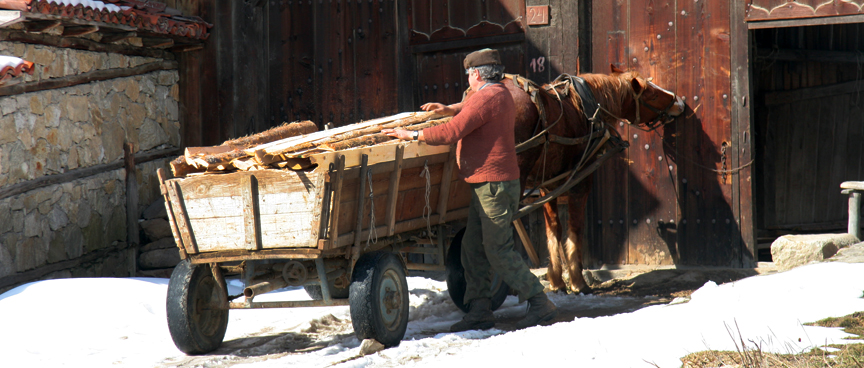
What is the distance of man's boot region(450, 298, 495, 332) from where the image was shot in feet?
16.6

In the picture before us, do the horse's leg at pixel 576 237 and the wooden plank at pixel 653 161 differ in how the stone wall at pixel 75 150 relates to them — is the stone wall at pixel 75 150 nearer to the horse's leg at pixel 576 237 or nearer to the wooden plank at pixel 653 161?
the horse's leg at pixel 576 237

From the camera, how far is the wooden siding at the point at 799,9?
638 cm

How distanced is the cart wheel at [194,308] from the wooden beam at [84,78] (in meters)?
2.65

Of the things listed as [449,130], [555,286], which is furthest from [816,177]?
[449,130]

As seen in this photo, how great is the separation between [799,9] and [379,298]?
15.9ft

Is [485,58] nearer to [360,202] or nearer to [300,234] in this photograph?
[360,202]

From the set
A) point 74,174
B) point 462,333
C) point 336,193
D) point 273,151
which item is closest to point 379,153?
point 336,193

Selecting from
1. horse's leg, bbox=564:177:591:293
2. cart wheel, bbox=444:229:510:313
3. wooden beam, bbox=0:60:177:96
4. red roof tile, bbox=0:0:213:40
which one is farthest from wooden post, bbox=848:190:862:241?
wooden beam, bbox=0:60:177:96

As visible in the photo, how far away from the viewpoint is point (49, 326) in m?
4.89

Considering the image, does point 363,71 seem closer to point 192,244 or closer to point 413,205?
point 413,205

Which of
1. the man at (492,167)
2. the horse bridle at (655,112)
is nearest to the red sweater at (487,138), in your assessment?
the man at (492,167)

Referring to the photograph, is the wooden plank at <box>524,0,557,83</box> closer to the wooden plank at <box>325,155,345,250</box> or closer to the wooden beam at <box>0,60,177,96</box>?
the wooden plank at <box>325,155,345,250</box>

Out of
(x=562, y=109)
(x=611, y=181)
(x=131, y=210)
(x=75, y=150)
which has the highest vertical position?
(x=562, y=109)

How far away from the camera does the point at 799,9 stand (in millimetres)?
6543
